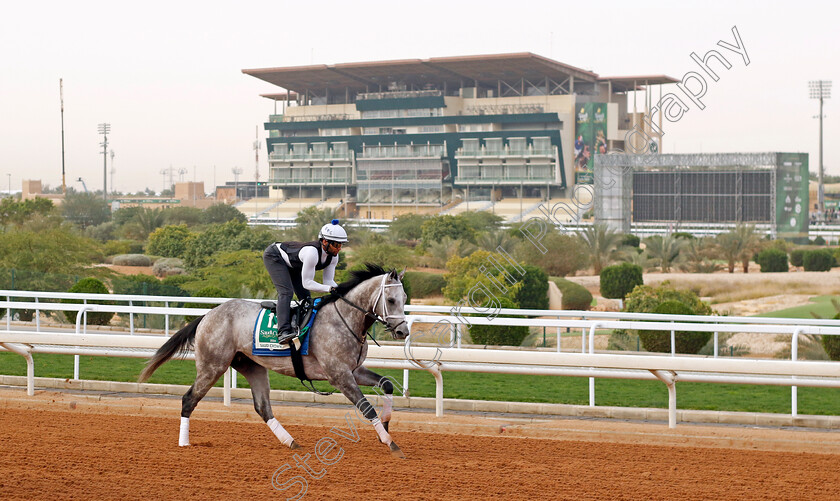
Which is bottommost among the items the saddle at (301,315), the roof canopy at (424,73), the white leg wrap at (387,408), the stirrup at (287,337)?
the white leg wrap at (387,408)

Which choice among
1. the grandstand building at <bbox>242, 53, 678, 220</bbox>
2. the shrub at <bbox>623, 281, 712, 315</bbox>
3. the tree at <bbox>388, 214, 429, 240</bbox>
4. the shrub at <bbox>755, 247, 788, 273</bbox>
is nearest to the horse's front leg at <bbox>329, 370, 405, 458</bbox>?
the shrub at <bbox>623, 281, 712, 315</bbox>

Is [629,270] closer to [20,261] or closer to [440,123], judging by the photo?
[20,261]

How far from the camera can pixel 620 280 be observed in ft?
105

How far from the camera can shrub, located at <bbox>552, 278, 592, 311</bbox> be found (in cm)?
2948

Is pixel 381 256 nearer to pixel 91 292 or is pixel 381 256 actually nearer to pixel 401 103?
pixel 91 292

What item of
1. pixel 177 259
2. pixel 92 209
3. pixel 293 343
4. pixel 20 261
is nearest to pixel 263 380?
pixel 293 343

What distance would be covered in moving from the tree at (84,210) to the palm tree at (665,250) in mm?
49985

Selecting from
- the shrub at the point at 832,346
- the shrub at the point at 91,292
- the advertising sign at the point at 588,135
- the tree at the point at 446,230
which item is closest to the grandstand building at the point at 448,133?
the advertising sign at the point at 588,135

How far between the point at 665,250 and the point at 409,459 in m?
36.7

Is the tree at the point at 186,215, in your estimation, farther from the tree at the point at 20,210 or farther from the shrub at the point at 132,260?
the shrub at the point at 132,260

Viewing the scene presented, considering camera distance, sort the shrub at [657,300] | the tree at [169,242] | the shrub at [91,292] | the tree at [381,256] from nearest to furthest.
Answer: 1. the shrub at [91,292]
2. the shrub at [657,300]
3. the tree at [381,256]
4. the tree at [169,242]

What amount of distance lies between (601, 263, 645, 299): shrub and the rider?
25.7 metres

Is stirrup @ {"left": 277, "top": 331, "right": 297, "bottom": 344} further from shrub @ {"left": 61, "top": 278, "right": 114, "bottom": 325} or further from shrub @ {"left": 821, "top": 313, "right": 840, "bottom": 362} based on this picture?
shrub @ {"left": 61, "top": 278, "right": 114, "bottom": 325}

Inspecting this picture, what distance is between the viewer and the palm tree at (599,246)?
4038 centimetres
